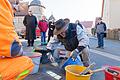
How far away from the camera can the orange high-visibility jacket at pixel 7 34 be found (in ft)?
4.07

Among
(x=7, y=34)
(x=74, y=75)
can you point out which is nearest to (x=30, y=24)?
(x=74, y=75)

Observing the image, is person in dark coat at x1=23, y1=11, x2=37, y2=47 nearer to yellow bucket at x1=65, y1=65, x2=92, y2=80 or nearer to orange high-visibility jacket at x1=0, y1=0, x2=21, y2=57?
yellow bucket at x1=65, y1=65, x2=92, y2=80

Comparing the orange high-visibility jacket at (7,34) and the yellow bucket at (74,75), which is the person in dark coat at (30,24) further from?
the orange high-visibility jacket at (7,34)

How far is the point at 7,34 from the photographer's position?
1259mm

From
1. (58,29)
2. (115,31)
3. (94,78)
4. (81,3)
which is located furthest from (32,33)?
(81,3)

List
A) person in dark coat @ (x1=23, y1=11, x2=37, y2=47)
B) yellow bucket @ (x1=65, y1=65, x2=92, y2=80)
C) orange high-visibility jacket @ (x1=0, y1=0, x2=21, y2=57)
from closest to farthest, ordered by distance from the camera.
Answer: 1. orange high-visibility jacket @ (x1=0, y1=0, x2=21, y2=57)
2. yellow bucket @ (x1=65, y1=65, x2=92, y2=80)
3. person in dark coat @ (x1=23, y1=11, x2=37, y2=47)

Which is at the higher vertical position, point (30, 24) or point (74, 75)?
point (30, 24)

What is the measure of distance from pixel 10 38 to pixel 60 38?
2.31 meters

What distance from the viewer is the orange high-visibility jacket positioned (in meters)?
1.24

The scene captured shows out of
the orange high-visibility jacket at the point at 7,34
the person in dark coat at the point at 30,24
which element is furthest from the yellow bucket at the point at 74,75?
the person in dark coat at the point at 30,24

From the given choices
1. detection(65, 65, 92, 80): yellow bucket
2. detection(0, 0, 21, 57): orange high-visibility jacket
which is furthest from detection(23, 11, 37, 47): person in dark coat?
detection(0, 0, 21, 57): orange high-visibility jacket

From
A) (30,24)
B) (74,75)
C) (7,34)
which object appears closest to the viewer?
(7,34)

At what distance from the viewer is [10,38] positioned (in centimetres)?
127

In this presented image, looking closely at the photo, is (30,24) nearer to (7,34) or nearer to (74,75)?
(74,75)
